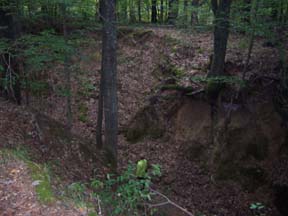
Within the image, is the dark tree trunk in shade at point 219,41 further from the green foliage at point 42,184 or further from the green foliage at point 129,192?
the green foliage at point 42,184

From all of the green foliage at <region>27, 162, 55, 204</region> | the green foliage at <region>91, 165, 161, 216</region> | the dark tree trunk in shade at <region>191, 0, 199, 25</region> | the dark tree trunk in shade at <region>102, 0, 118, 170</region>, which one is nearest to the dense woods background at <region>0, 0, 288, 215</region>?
the dark tree trunk in shade at <region>102, 0, 118, 170</region>

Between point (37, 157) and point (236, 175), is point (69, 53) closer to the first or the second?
point (37, 157)

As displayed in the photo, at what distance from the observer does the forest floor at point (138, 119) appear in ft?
22.3

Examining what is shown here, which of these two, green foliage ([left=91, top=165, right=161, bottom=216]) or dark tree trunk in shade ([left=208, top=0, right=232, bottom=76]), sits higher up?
dark tree trunk in shade ([left=208, top=0, right=232, bottom=76])

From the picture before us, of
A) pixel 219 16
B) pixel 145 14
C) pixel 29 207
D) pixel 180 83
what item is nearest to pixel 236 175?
pixel 180 83

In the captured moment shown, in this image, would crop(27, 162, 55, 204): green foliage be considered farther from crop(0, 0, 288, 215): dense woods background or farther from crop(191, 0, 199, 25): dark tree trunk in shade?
crop(191, 0, 199, 25): dark tree trunk in shade

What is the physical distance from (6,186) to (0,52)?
11.1ft

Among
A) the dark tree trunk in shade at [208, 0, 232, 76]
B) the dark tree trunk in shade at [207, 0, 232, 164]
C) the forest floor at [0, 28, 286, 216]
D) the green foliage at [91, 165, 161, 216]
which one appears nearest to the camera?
the green foliage at [91, 165, 161, 216]

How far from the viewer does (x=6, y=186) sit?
4.68m

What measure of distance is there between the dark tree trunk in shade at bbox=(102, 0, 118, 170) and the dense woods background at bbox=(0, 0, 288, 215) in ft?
0.10

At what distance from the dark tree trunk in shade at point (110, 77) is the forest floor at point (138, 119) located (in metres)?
0.75

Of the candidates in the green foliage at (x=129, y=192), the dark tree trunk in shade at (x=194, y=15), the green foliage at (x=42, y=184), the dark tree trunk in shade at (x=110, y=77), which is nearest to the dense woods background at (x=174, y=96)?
the dark tree trunk in shade at (x=110, y=77)

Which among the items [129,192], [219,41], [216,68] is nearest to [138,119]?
[216,68]

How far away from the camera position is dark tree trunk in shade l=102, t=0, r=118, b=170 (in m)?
8.38
